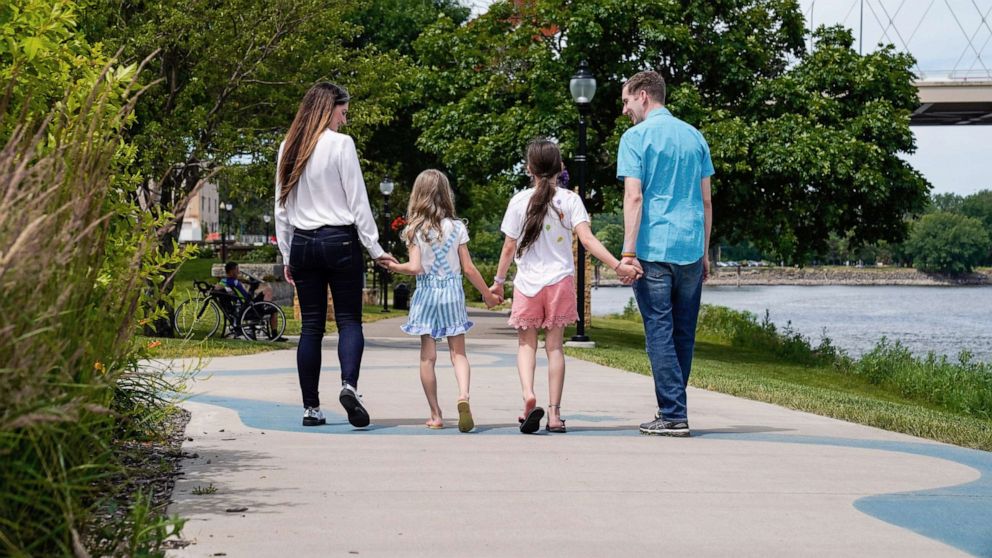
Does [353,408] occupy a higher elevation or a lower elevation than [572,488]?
higher

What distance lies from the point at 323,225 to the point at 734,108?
1915 centimetres

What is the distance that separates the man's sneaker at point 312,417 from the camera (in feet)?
22.5

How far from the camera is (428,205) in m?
7.07

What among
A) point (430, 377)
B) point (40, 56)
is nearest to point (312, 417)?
point (430, 377)

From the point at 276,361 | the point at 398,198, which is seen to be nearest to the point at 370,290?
the point at 398,198

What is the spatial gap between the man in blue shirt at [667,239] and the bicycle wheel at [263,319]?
11046 mm

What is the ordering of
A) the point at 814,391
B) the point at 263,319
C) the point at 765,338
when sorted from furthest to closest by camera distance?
the point at 765,338 → the point at 263,319 → the point at 814,391

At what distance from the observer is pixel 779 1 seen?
2536 cm

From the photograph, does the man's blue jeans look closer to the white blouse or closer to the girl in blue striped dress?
the girl in blue striped dress

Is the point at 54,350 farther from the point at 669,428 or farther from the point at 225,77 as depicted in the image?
the point at 225,77

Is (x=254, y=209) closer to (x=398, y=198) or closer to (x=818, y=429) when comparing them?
(x=398, y=198)

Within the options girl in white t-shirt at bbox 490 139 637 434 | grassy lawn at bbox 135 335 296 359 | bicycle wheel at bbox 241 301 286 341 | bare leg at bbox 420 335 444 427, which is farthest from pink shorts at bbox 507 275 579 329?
bicycle wheel at bbox 241 301 286 341

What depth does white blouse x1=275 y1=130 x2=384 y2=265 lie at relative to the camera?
6688 millimetres

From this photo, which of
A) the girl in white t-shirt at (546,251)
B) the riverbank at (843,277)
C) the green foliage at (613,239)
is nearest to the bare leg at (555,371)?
the girl in white t-shirt at (546,251)
